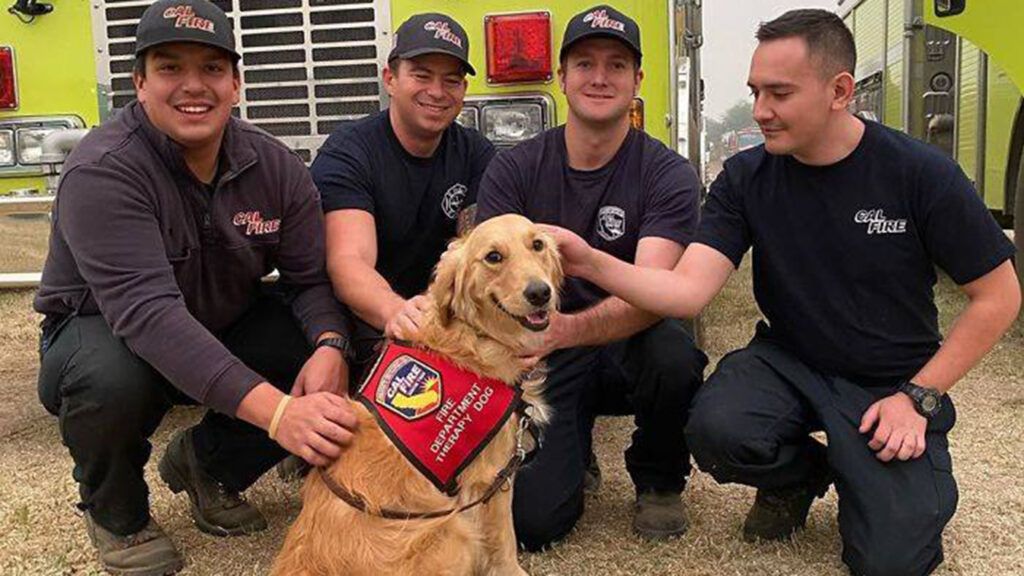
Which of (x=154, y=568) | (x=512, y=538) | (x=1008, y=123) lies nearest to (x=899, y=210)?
(x=512, y=538)

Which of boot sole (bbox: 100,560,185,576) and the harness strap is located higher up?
the harness strap

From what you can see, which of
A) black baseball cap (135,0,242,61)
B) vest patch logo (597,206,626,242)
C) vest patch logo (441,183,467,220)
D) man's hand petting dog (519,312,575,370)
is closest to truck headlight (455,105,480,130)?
vest patch logo (441,183,467,220)

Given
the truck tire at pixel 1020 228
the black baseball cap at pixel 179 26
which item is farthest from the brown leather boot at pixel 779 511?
the truck tire at pixel 1020 228

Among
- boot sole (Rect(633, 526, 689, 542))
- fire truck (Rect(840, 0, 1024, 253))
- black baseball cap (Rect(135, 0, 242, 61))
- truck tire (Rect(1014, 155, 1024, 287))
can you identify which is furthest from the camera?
truck tire (Rect(1014, 155, 1024, 287))

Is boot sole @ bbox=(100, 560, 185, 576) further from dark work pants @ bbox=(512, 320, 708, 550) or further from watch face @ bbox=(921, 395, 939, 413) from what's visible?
watch face @ bbox=(921, 395, 939, 413)

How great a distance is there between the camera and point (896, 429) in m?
2.74

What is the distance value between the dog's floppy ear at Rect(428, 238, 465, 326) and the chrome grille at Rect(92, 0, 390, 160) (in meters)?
2.09

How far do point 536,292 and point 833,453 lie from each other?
117cm

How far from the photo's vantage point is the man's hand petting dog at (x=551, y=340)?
2.54 m

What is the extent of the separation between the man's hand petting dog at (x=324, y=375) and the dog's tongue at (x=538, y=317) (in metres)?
0.71

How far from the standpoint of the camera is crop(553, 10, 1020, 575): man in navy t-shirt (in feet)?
9.00

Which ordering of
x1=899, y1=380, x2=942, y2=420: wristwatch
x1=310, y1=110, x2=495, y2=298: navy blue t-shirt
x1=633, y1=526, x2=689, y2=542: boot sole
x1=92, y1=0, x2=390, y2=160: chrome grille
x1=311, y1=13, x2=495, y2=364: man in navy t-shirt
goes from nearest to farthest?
x1=899, y1=380, x2=942, y2=420: wristwatch → x1=633, y1=526, x2=689, y2=542: boot sole → x1=311, y1=13, x2=495, y2=364: man in navy t-shirt → x1=310, y1=110, x2=495, y2=298: navy blue t-shirt → x1=92, y1=0, x2=390, y2=160: chrome grille

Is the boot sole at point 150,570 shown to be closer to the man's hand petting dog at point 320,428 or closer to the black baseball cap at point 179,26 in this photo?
the man's hand petting dog at point 320,428

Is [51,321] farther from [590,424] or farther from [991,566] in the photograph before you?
[991,566]
